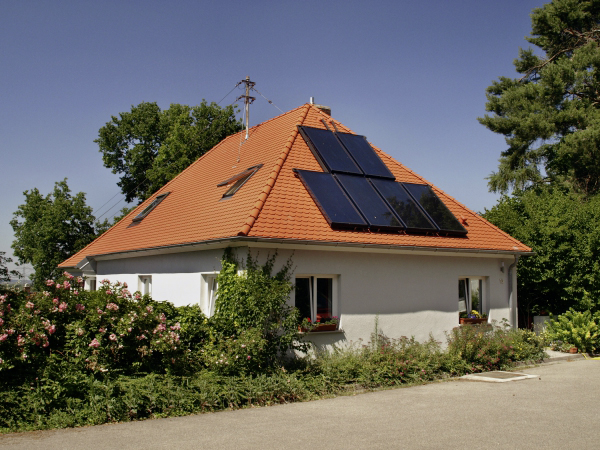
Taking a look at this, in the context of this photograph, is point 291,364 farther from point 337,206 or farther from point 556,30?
point 556,30

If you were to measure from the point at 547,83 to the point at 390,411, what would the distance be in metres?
23.5

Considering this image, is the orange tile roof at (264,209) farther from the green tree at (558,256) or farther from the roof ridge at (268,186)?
the green tree at (558,256)

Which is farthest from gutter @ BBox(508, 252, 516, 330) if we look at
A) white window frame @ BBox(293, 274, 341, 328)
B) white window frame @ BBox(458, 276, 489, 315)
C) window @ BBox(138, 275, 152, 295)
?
window @ BBox(138, 275, 152, 295)

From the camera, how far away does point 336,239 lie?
39.1ft

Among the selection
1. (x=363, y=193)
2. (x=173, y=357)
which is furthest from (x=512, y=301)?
(x=173, y=357)

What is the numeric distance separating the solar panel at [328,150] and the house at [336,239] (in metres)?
0.04

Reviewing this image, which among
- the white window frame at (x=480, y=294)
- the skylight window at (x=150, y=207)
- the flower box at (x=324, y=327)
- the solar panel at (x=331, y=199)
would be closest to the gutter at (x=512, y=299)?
the white window frame at (x=480, y=294)

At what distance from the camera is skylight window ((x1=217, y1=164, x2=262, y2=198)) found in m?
14.2

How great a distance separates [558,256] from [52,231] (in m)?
29.3

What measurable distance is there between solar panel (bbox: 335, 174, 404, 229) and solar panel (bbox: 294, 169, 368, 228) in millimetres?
212

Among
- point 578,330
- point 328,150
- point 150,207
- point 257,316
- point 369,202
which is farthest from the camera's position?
point 150,207

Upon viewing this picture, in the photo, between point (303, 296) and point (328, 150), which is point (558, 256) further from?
point (303, 296)

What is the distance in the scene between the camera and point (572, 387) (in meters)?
10.8

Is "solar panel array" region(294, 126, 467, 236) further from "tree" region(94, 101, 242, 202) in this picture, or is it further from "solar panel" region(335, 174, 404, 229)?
"tree" region(94, 101, 242, 202)
